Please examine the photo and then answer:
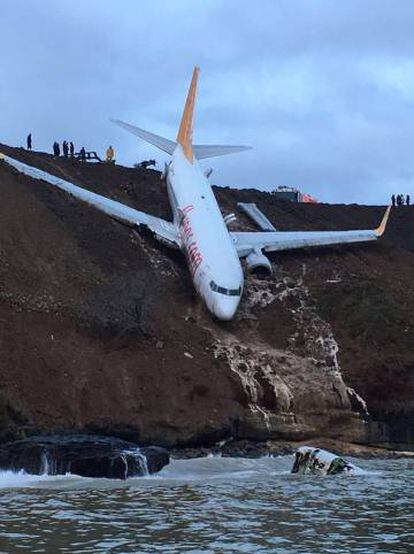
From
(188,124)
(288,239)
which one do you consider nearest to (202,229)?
(288,239)

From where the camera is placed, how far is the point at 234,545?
1595cm

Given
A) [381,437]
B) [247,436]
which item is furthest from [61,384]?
[381,437]

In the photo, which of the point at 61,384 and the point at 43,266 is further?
the point at 43,266

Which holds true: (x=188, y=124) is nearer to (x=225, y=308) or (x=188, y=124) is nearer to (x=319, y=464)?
(x=225, y=308)

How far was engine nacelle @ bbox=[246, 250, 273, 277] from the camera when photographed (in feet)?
160

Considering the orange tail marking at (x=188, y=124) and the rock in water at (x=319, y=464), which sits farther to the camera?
the orange tail marking at (x=188, y=124)

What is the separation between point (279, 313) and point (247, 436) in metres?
11.5

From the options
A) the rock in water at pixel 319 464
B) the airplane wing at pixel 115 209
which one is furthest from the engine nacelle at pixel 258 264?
the rock in water at pixel 319 464

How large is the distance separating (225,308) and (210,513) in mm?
22305

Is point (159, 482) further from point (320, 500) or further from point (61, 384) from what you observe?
point (61, 384)

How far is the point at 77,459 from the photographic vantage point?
27.2 meters

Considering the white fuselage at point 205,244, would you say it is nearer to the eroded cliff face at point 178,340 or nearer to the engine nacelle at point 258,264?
the eroded cliff face at point 178,340

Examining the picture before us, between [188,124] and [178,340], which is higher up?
[188,124]

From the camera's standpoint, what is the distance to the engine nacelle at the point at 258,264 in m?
48.6
